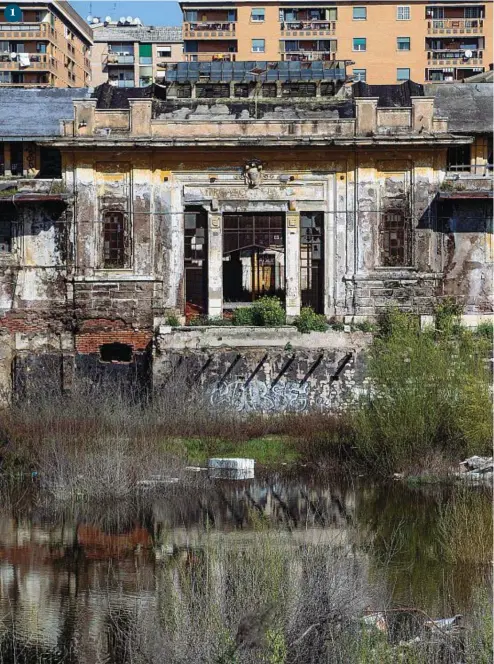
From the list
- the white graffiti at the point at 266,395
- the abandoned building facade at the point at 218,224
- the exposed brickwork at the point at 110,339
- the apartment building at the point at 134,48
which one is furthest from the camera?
the apartment building at the point at 134,48

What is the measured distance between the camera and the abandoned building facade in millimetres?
35469

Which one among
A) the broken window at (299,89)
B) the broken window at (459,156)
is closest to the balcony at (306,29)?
the broken window at (459,156)

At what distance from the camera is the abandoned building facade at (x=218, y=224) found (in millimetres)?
35469

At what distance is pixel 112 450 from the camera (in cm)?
2558

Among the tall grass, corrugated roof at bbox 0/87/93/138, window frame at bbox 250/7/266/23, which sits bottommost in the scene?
the tall grass

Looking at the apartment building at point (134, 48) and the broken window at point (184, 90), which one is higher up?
the apartment building at point (134, 48)

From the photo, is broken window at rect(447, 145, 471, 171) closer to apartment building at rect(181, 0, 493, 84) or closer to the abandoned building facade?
the abandoned building facade

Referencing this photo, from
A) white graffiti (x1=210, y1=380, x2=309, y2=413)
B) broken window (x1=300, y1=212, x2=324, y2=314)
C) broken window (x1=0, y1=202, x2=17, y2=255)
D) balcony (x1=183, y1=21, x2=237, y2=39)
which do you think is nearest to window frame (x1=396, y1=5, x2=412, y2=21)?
balcony (x1=183, y1=21, x2=237, y2=39)

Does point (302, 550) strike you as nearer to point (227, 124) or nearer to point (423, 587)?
point (423, 587)

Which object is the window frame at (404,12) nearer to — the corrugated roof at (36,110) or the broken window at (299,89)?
the corrugated roof at (36,110)

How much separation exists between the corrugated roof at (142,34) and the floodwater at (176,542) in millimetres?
59973

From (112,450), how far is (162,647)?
36.0 ft

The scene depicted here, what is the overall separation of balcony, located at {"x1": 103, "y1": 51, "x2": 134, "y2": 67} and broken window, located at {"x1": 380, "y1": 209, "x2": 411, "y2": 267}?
50.3m

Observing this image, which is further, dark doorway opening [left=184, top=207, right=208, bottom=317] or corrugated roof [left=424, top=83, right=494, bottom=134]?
corrugated roof [left=424, top=83, right=494, bottom=134]
